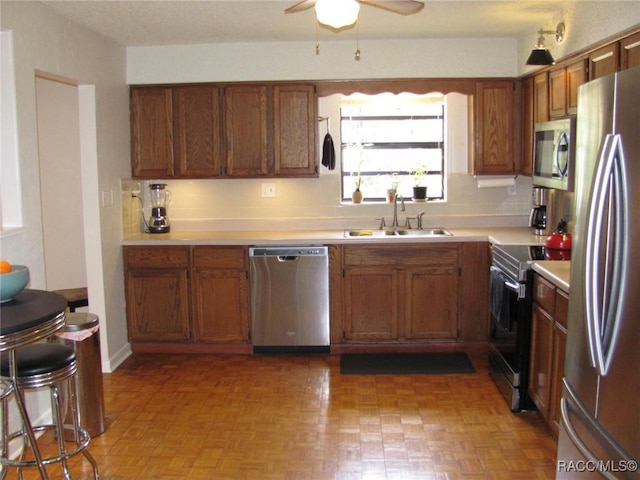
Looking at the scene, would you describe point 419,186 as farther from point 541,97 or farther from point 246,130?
point 246,130

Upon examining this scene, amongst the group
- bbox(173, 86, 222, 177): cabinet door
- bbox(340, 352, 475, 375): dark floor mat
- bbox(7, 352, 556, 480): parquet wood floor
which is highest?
bbox(173, 86, 222, 177): cabinet door

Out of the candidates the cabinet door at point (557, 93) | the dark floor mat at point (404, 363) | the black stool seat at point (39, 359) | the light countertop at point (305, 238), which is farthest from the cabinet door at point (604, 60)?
the black stool seat at point (39, 359)

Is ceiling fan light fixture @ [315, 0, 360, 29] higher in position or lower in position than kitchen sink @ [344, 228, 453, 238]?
higher

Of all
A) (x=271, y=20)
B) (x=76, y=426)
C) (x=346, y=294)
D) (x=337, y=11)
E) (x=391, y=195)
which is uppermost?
(x=271, y=20)

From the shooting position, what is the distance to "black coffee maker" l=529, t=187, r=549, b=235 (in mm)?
4730

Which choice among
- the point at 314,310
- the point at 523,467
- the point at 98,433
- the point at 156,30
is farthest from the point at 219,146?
the point at 523,467

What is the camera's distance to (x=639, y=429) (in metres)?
1.89

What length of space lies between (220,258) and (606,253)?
123 inches

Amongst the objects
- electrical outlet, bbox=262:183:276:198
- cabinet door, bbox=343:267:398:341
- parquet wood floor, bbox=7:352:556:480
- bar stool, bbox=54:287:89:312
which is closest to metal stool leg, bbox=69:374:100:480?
parquet wood floor, bbox=7:352:556:480

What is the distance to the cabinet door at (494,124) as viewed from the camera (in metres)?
4.85

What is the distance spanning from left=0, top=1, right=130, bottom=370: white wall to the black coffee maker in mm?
3066

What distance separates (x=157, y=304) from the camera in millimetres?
4816

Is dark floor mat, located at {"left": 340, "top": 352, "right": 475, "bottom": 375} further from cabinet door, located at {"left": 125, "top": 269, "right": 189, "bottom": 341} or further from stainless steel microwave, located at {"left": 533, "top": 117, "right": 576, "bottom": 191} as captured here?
stainless steel microwave, located at {"left": 533, "top": 117, "right": 576, "bottom": 191}

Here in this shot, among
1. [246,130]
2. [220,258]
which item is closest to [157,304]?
[220,258]
